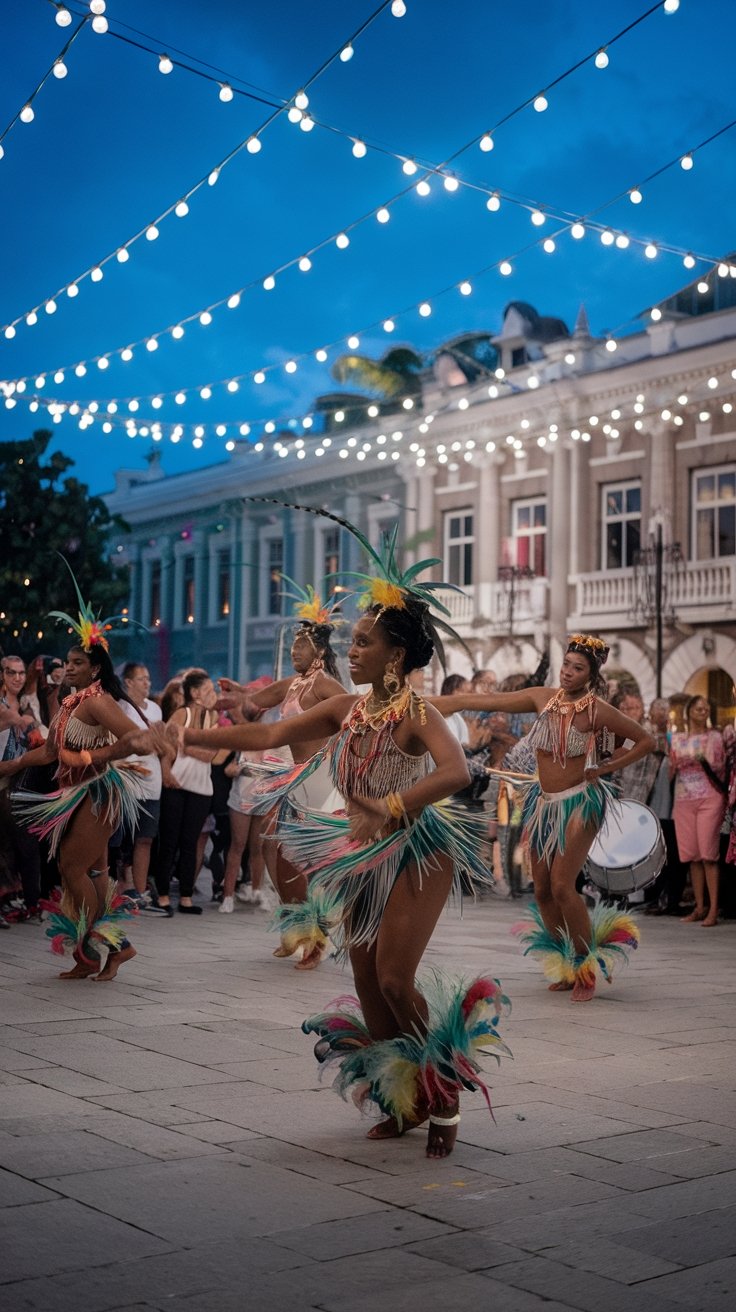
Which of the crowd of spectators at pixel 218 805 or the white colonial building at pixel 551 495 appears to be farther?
the white colonial building at pixel 551 495

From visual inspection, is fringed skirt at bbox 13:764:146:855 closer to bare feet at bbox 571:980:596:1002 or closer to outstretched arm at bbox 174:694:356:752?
bare feet at bbox 571:980:596:1002

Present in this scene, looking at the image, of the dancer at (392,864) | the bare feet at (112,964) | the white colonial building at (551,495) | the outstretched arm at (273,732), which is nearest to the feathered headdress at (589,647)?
the bare feet at (112,964)

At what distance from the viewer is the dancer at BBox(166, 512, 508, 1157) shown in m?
4.82

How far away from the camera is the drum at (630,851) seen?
35.8ft

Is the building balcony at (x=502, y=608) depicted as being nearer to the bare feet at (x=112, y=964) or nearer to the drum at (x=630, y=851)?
the drum at (x=630, y=851)

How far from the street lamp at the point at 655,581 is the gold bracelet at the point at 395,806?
75.3 ft

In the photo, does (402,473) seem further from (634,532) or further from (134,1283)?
(134,1283)

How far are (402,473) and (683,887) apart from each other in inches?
838

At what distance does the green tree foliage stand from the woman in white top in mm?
16370

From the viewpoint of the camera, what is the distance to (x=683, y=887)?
1406cm

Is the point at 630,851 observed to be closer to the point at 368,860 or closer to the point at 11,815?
the point at 11,815

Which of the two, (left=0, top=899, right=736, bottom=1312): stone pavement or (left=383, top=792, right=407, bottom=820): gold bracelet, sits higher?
(left=383, top=792, right=407, bottom=820): gold bracelet

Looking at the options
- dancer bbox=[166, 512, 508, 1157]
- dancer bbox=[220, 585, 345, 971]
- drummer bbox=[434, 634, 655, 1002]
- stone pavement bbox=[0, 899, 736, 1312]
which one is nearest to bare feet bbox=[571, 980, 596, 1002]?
drummer bbox=[434, 634, 655, 1002]

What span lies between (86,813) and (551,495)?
23356mm
